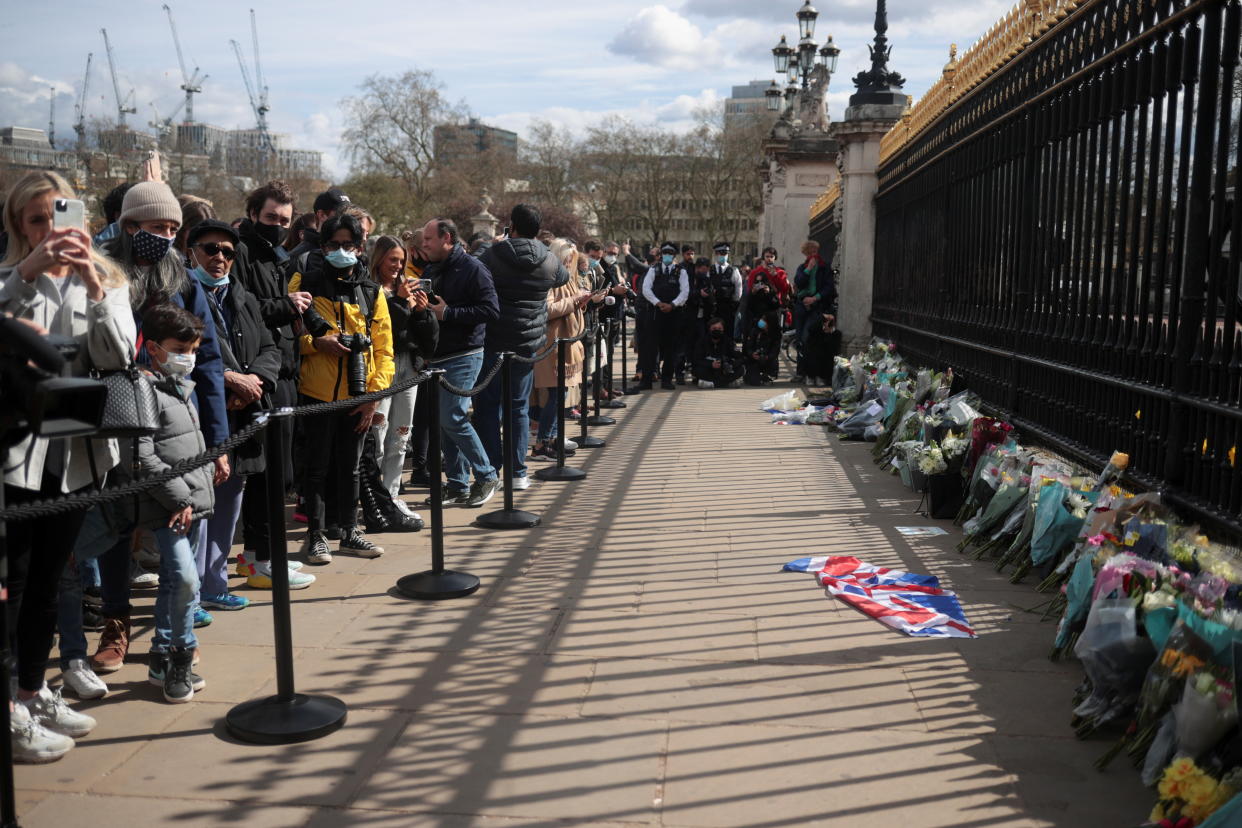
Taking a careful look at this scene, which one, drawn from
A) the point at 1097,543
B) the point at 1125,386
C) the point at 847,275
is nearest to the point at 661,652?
the point at 1097,543

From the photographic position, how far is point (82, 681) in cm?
432

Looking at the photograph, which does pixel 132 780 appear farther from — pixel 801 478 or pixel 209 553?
pixel 801 478

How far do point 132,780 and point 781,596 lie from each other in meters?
3.09

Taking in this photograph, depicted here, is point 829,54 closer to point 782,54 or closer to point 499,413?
point 782,54

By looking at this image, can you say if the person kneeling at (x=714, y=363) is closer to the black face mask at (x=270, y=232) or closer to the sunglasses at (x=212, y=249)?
the black face mask at (x=270, y=232)

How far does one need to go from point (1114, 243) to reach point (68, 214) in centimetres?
499

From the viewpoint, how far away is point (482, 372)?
29.2ft

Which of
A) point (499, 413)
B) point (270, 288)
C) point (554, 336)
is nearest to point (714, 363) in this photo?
point (554, 336)

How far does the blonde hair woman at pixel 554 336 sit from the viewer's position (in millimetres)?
10037

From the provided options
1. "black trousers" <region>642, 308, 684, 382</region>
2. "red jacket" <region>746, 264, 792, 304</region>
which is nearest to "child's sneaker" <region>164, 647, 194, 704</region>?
"black trousers" <region>642, 308, 684, 382</region>

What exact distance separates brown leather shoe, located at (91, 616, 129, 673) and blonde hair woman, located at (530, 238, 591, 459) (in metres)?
5.49

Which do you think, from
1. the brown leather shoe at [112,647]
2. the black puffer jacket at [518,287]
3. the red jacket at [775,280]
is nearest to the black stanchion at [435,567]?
the brown leather shoe at [112,647]

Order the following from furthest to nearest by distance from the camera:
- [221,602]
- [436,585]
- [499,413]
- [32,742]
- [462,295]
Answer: [499,413]
[462,295]
[436,585]
[221,602]
[32,742]

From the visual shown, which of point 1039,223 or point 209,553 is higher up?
point 1039,223
